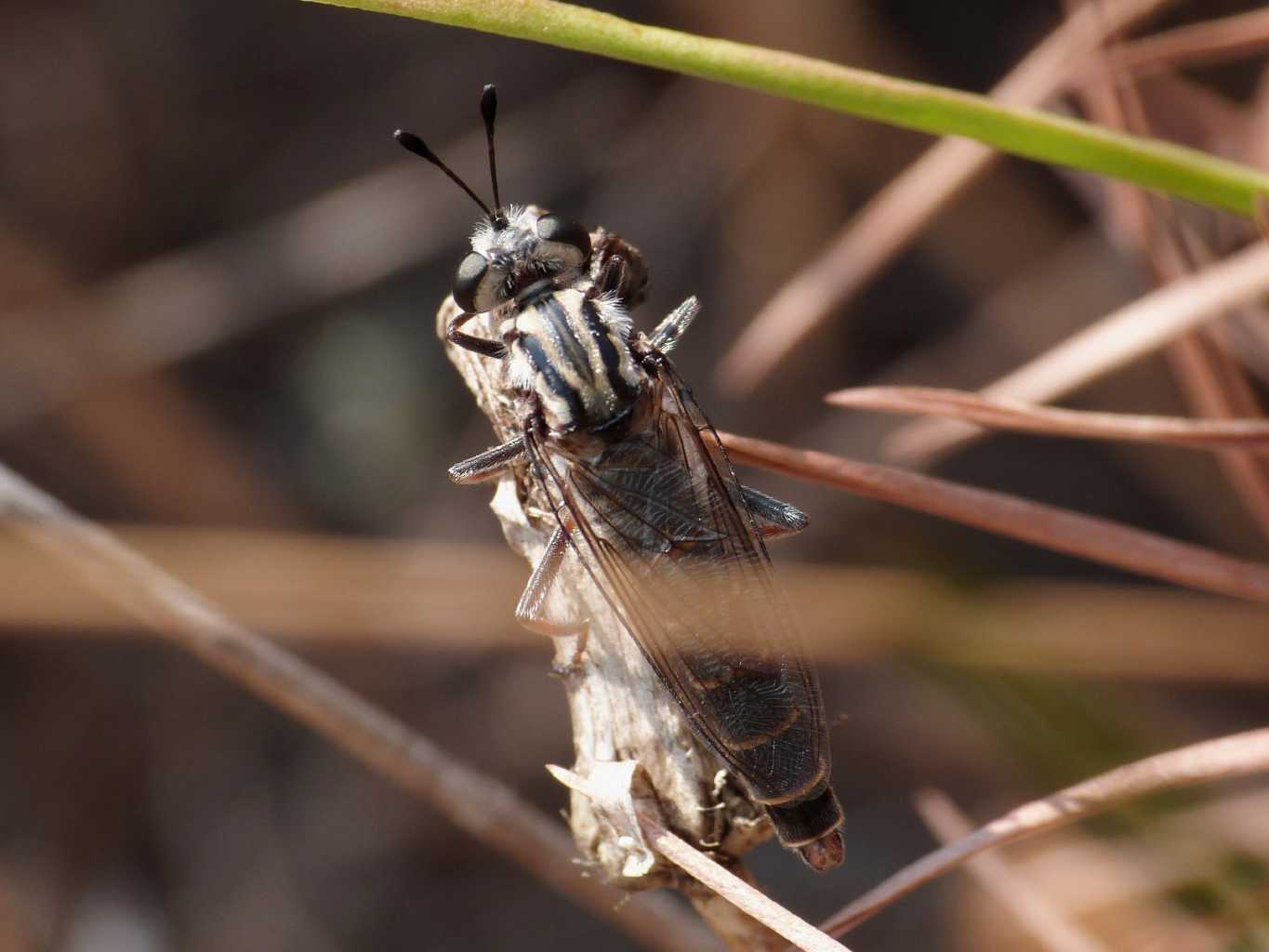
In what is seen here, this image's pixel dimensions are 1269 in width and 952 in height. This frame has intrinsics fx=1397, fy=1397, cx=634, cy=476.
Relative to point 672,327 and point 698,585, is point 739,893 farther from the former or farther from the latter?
point 672,327

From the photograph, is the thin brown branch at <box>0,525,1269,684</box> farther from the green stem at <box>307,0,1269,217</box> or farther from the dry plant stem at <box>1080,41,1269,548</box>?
the green stem at <box>307,0,1269,217</box>

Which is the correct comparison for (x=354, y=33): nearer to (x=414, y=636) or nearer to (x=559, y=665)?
(x=414, y=636)

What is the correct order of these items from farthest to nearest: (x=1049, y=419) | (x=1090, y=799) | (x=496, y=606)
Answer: (x=496, y=606) < (x=1049, y=419) < (x=1090, y=799)

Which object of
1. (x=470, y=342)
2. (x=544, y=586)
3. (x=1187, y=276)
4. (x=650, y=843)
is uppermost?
A: (x=470, y=342)

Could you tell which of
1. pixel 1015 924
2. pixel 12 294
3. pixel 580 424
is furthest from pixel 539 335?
pixel 12 294

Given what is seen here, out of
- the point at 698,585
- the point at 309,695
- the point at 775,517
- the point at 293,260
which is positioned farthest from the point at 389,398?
the point at 309,695

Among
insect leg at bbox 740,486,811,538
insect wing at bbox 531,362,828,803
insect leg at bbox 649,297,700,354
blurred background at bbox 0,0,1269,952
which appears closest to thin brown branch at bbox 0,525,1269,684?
blurred background at bbox 0,0,1269,952
